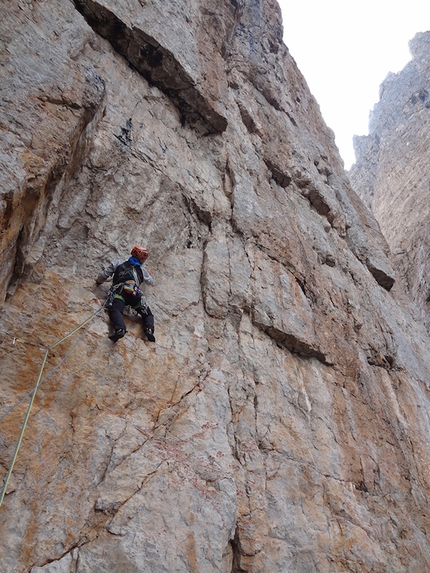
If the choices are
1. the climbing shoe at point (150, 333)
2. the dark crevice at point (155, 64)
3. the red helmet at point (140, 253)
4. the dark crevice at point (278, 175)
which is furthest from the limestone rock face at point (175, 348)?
the dark crevice at point (278, 175)

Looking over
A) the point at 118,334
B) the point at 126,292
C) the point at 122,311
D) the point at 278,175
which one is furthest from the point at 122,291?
the point at 278,175

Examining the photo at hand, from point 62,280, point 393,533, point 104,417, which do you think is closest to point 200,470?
point 104,417

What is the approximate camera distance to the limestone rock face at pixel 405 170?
69.0 ft

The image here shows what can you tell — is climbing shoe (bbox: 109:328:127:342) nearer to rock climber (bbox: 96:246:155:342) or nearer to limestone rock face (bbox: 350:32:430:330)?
rock climber (bbox: 96:246:155:342)

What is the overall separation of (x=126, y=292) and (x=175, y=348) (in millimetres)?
1154

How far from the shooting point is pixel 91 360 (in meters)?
5.22

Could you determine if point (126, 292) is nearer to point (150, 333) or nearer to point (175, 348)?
point (150, 333)

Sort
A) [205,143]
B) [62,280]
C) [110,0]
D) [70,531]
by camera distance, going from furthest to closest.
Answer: [205,143] < [110,0] < [62,280] < [70,531]

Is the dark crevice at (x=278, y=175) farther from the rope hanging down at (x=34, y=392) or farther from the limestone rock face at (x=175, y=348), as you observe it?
the rope hanging down at (x=34, y=392)

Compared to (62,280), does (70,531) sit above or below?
below

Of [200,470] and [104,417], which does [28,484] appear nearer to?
A: [104,417]

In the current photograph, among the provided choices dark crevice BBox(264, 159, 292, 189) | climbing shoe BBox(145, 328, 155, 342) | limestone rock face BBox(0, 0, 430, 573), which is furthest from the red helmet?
dark crevice BBox(264, 159, 292, 189)

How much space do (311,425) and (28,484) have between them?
177 inches

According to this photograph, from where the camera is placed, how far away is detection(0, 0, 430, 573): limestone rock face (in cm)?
440
